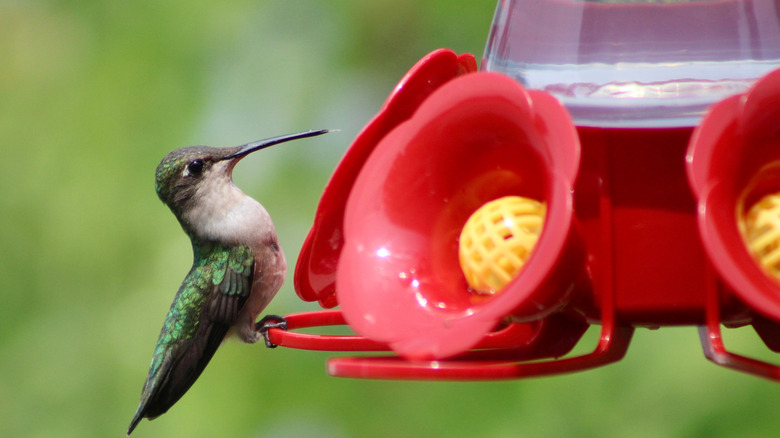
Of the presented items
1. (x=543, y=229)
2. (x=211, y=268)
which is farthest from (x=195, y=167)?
(x=543, y=229)

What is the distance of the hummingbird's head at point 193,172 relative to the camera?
4.58 metres

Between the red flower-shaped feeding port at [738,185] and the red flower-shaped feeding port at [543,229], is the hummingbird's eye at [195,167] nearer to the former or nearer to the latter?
the red flower-shaped feeding port at [543,229]

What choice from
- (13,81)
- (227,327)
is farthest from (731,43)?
(13,81)

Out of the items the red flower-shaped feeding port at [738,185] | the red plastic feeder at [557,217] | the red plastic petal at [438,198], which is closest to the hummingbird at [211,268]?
the red plastic feeder at [557,217]

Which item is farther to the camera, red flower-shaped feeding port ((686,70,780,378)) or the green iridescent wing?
the green iridescent wing

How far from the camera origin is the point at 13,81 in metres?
6.54

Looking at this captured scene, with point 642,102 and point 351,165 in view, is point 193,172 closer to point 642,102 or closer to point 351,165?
point 351,165

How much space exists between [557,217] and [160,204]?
4.26 meters

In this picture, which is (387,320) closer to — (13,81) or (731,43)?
(731,43)

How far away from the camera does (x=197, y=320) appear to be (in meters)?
4.63

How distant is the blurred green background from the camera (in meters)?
5.37

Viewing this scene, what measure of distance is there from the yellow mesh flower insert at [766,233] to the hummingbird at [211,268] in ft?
9.12

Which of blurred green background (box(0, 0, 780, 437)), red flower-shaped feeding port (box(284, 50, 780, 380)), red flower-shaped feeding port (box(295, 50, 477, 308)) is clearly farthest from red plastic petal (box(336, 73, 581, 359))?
blurred green background (box(0, 0, 780, 437))

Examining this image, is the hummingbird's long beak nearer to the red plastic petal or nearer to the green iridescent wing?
the green iridescent wing
